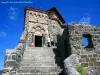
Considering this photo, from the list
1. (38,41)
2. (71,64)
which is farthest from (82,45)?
(38,41)

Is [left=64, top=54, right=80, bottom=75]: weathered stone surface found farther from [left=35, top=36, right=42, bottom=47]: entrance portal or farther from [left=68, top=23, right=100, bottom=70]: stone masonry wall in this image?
[left=35, top=36, right=42, bottom=47]: entrance portal

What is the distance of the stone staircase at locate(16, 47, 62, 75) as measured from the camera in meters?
6.11

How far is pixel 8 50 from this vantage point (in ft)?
21.3

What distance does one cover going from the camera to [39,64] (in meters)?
6.82

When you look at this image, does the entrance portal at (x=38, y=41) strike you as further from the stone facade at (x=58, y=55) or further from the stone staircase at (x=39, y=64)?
the stone staircase at (x=39, y=64)

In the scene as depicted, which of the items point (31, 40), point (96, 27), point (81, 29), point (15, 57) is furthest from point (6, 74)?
point (31, 40)

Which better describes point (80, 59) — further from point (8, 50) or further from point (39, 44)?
point (39, 44)

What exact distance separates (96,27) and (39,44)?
1354cm

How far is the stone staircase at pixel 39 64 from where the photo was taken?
20.0 feet

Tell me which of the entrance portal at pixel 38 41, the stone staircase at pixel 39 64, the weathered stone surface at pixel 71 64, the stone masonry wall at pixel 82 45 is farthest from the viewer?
the entrance portal at pixel 38 41

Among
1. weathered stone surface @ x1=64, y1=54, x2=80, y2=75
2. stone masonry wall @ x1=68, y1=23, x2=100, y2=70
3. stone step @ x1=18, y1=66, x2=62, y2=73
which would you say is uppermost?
stone masonry wall @ x1=68, y1=23, x2=100, y2=70

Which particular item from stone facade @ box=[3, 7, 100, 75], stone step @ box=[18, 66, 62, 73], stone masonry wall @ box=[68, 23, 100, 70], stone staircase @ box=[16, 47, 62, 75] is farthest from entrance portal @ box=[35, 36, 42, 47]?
stone step @ box=[18, 66, 62, 73]

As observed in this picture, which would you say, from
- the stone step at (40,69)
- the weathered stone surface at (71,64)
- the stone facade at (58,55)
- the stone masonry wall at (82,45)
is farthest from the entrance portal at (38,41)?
the weathered stone surface at (71,64)

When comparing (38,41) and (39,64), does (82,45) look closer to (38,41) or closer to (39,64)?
(39,64)
